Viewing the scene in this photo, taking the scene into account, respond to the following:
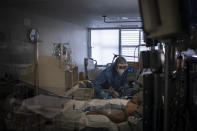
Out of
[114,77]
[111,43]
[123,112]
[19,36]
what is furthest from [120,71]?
[111,43]

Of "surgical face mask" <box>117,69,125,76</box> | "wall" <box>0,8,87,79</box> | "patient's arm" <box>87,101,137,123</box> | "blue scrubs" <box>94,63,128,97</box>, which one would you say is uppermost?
"wall" <box>0,8,87,79</box>

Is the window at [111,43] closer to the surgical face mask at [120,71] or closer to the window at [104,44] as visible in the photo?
the window at [104,44]

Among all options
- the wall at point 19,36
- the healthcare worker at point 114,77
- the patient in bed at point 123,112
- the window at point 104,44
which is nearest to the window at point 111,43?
the window at point 104,44

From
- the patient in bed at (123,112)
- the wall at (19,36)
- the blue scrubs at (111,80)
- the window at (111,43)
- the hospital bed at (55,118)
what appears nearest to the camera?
the hospital bed at (55,118)

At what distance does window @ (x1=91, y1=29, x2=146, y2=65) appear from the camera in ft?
17.8

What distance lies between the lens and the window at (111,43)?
544cm

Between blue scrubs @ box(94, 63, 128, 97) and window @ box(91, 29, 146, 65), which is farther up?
window @ box(91, 29, 146, 65)

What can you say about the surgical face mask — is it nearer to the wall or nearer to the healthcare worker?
the healthcare worker

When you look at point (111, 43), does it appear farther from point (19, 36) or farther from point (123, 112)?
point (123, 112)

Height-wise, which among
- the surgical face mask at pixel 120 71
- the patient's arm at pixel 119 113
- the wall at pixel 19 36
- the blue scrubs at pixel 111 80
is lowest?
the patient's arm at pixel 119 113

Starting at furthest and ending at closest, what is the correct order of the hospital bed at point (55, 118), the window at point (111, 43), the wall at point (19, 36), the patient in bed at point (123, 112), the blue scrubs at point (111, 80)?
the window at point (111, 43) → the blue scrubs at point (111, 80) → the wall at point (19, 36) → the patient in bed at point (123, 112) → the hospital bed at point (55, 118)

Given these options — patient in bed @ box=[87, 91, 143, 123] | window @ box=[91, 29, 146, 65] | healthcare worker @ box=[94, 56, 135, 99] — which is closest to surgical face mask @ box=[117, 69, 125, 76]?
healthcare worker @ box=[94, 56, 135, 99]

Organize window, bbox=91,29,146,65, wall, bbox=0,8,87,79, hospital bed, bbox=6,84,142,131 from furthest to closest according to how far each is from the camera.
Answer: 1. window, bbox=91,29,146,65
2. wall, bbox=0,8,87,79
3. hospital bed, bbox=6,84,142,131

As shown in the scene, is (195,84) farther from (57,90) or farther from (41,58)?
(41,58)
